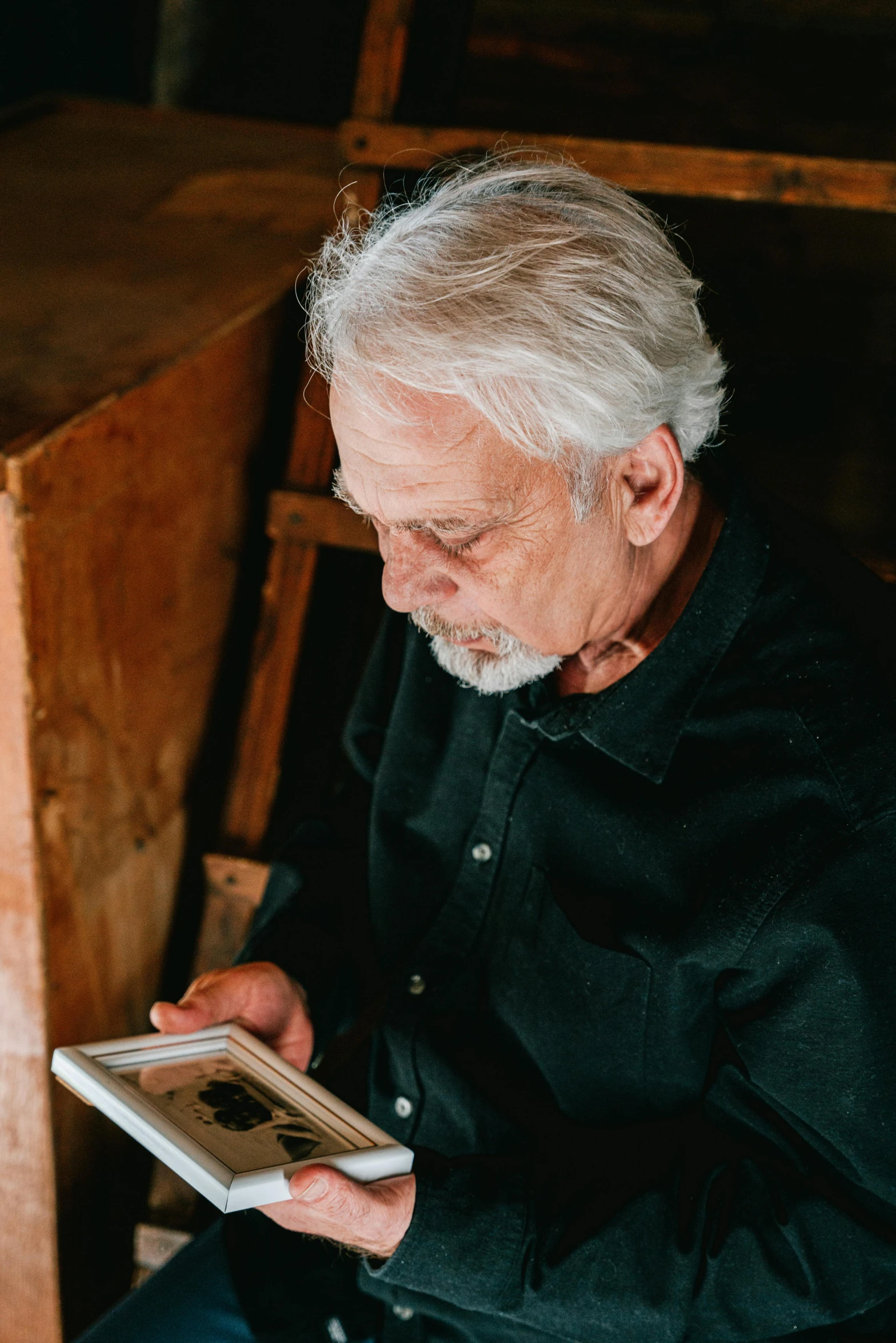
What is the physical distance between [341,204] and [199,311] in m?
0.40

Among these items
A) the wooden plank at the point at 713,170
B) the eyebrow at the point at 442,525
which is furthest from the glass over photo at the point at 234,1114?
the wooden plank at the point at 713,170

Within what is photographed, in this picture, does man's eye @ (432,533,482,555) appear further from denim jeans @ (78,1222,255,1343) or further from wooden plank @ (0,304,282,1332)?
denim jeans @ (78,1222,255,1343)

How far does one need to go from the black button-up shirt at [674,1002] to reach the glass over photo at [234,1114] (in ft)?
0.43

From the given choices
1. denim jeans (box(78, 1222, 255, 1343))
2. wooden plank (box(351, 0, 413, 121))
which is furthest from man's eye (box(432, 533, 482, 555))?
denim jeans (box(78, 1222, 255, 1343))

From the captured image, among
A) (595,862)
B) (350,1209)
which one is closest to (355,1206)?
(350,1209)

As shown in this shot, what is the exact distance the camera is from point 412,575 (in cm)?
111

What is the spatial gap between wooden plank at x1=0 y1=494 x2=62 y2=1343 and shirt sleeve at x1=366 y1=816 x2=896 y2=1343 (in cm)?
59

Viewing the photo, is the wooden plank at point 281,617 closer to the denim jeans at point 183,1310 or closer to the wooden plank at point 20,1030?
the wooden plank at point 20,1030

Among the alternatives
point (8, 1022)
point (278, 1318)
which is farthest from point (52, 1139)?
point (278, 1318)

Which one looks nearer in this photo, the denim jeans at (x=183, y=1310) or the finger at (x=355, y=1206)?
the finger at (x=355, y=1206)

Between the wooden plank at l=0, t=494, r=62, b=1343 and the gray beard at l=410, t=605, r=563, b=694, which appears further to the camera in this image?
the wooden plank at l=0, t=494, r=62, b=1343

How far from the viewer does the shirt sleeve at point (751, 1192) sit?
0.96 meters

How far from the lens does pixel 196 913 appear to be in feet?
6.25

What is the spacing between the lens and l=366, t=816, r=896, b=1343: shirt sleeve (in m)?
0.96
